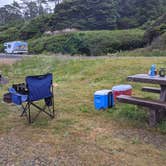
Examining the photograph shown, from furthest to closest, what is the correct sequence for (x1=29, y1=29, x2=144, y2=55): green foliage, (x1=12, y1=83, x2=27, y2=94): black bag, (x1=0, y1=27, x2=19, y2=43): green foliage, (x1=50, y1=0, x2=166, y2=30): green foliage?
(x1=0, y1=27, x2=19, y2=43): green foliage → (x1=50, y1=0, x2=166, y2=30): green foliage → (x1=29, y1=29, x2=144, y2=55): green foliage → (x1=12, y1=83, x2=27, y2=94): black bag

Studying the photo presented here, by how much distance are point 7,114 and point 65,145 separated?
1.78 metres

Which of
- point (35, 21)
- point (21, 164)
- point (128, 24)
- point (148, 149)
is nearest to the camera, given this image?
point (21, 164)

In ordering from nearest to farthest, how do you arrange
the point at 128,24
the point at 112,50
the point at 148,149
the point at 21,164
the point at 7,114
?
the point at 21,164 < the point at 148,149 < the point at 7,114 < the point at 112,50 < the point at 128,24

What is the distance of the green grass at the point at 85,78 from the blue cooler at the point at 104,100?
0.13m

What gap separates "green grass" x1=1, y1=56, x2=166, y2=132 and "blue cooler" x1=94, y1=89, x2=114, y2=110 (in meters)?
0.13

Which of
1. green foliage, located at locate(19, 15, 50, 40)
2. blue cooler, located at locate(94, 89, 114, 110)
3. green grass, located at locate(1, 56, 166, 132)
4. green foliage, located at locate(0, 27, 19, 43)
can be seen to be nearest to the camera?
green grass, located at locate(1, 56, 166, 132)

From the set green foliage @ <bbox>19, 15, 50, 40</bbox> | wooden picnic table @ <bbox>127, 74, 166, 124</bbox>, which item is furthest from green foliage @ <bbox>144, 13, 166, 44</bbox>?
green foliage @ <bbox>19, 15, 50, 40</bbox>

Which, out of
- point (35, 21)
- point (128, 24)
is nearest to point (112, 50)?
point (128, 24)

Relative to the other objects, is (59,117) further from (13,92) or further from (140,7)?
(140,7)

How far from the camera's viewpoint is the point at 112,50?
24.1 metres

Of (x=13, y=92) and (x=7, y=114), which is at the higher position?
(x=13, y=92)

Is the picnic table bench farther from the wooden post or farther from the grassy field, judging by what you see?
the grassy field

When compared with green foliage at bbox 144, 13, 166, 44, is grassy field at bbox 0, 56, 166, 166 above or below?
below

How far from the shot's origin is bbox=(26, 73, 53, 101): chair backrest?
12.8ft
